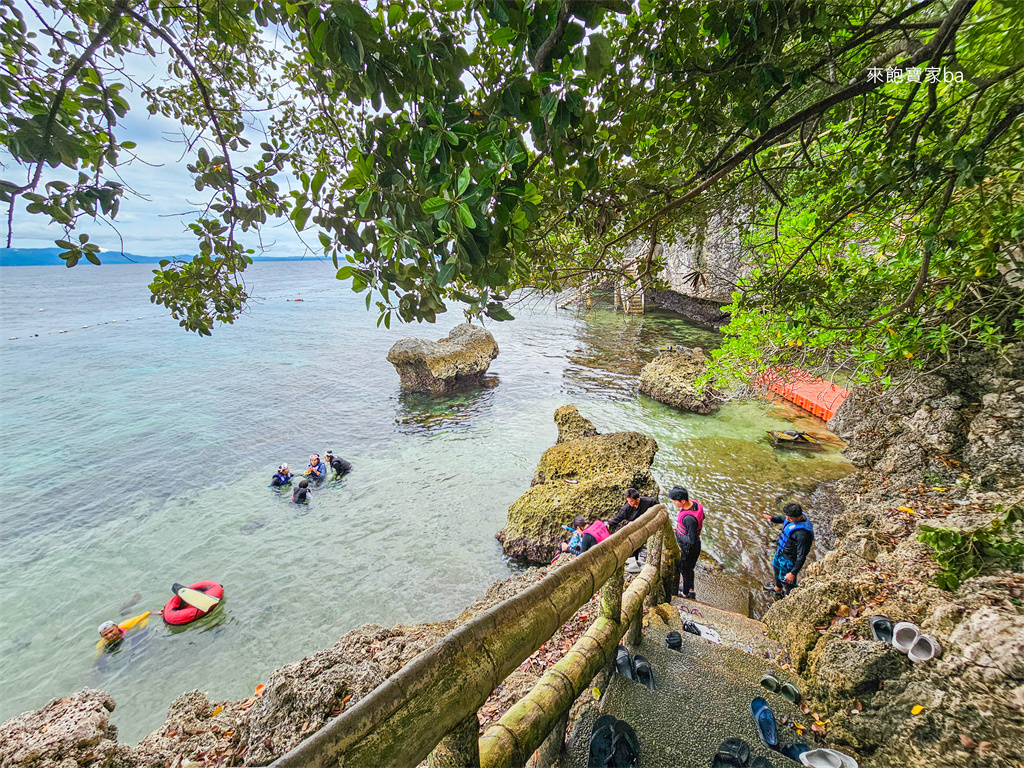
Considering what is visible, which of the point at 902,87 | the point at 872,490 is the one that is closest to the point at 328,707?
the point at 902,87

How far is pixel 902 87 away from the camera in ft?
11.7

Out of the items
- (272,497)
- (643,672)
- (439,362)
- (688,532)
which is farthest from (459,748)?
(439,362)

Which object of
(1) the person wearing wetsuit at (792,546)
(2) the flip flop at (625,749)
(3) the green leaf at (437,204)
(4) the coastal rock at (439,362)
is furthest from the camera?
(4) the coastal rock at (439,362)

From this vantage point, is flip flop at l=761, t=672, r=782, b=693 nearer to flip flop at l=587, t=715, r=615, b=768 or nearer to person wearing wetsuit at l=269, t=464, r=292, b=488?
Answer: flip flop at l=587, t=715, r=615, b=768

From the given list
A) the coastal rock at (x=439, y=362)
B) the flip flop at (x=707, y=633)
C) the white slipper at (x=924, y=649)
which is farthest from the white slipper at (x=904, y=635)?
the coastal rock at (x=439, y=362)

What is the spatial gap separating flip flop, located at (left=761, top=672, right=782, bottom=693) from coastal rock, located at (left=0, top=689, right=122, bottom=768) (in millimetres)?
4437

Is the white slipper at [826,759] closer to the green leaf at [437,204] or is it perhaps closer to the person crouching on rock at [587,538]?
the green leaf at [437,204]

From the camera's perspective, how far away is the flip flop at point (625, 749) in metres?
2.01

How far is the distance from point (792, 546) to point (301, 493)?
38.1ft

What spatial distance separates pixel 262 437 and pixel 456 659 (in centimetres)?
1741

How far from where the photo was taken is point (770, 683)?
300 centimetres

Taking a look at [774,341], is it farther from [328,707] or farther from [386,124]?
[328,707]

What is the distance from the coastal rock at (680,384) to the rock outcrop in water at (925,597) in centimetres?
717

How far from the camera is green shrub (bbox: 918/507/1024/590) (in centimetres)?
291
